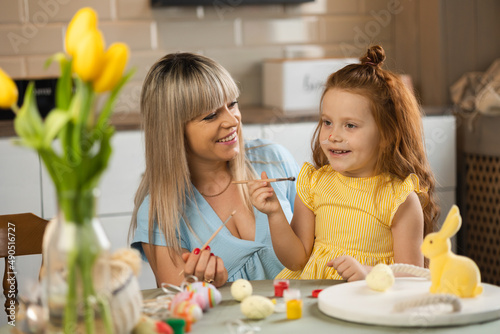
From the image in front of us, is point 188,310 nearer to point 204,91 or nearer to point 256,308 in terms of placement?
point 256,308

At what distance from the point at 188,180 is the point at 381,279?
0.77 meters

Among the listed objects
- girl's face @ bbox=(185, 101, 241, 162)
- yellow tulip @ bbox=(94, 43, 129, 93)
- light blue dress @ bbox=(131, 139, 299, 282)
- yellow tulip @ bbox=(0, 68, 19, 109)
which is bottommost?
light blue dress @ bbox=(131, 139, 299, 282)

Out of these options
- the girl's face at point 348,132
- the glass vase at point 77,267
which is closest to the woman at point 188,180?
the girl's face at point 348,132

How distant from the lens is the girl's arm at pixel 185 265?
55.6 inches

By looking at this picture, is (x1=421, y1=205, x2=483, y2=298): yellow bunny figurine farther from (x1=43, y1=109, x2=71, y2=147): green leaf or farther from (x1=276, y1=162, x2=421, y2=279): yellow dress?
(x1=43, y1=109, x2=71, y2=147): green leaf

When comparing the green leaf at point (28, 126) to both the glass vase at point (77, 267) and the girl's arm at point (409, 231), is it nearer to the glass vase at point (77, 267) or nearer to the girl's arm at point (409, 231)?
the glass vase at point (77, 267)

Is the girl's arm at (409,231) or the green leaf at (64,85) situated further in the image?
the girl's arm at (409,231)

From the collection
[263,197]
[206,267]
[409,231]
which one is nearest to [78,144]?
[206,267]

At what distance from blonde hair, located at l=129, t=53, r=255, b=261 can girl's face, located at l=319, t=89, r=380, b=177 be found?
335mm

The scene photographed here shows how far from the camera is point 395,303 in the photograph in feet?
3.65

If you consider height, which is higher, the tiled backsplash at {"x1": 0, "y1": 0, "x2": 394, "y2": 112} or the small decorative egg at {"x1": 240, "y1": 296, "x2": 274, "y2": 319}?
the tiled backsplash at {"x1": 0, "y1": 0, "x2": 394, "y2": 112}

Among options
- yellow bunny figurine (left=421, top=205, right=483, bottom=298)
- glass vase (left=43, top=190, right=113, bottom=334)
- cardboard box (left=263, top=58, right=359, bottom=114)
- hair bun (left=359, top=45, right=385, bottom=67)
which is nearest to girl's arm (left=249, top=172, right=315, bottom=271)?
hair bun (left=359, top=45, right=385, bottom=67)

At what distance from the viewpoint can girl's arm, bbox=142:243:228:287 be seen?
1411 mm

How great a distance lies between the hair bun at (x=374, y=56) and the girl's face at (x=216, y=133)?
382mm
